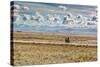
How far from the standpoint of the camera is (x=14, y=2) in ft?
8.10

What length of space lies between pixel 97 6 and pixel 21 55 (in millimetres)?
1285

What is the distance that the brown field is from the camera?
8.20 ft

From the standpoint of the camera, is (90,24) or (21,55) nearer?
(21,55)

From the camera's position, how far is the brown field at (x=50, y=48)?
2498mm

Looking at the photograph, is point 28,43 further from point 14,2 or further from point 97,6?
point 97,6

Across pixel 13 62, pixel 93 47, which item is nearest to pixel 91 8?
pixel 93 47

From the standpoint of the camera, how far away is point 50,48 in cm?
264

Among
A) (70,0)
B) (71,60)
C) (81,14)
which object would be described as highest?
(70,0)

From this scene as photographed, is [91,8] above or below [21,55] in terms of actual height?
above

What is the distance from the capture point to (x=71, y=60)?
2715 millimetres
